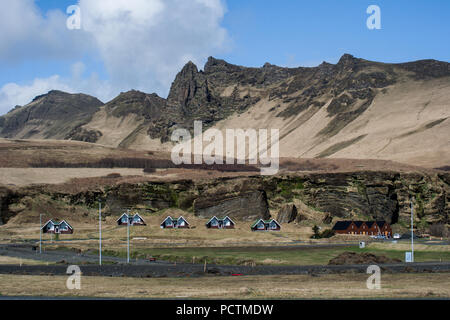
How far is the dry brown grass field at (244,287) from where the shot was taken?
1451 inches

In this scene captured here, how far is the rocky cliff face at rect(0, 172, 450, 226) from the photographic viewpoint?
11919cm

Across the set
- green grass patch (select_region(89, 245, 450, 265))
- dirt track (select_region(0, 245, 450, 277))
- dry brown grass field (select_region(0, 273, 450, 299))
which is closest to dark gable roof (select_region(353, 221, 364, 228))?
green grass patch (select_region(89, 245, 450, 265))

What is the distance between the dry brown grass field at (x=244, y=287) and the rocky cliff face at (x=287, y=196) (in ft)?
227

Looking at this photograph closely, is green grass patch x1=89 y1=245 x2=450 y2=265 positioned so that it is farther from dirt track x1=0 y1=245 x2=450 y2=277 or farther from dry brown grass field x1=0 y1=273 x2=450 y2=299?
dry brown grass field x1=0 y1=273 x2=450 y2=299

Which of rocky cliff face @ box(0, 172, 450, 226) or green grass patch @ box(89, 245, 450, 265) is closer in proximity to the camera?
green grass patch @ box(89, 245, 450, 265)

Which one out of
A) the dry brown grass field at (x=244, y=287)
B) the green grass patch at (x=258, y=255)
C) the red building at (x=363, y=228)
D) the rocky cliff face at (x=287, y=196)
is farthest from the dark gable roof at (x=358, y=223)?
the dry brown grass field at (x=244, y=287)

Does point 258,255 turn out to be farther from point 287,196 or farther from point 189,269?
A: point 287,196

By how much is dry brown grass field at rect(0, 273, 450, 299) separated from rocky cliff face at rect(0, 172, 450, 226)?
69168 millimetres

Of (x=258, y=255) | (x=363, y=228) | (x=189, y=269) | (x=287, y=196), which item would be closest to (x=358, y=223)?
(x=363, y=228)

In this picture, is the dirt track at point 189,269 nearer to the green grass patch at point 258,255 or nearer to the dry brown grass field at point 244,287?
the dry brown grass field at point 244,287

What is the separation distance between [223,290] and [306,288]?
583 centimetres
